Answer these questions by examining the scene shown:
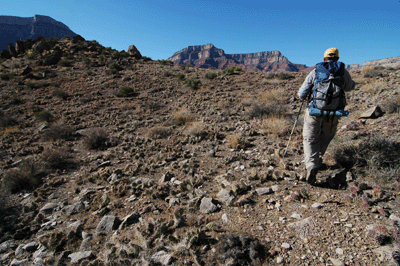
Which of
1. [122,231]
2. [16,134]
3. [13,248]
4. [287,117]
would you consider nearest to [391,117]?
[287,117]

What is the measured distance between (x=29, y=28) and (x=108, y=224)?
203809mm

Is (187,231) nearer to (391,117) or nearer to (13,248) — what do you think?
(13,248)

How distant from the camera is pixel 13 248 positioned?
3250mm

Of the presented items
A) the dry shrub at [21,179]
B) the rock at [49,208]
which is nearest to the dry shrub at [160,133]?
the dry shrub at [21,179]

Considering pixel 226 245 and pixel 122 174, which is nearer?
pixel 226 245

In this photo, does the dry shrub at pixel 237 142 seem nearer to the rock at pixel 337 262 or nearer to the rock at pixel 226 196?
the rock at pixel 226 196

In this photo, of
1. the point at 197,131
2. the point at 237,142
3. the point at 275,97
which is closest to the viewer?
the point at 237,142

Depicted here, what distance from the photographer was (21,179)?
5352 millimetres

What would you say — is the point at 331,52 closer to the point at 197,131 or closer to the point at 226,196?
the point at 226,196

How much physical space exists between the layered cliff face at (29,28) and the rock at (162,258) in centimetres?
17724

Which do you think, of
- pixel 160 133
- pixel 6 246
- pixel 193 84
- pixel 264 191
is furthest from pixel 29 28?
pixel 264 191

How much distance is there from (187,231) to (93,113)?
38.7ft

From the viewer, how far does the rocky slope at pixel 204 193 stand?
2400mm

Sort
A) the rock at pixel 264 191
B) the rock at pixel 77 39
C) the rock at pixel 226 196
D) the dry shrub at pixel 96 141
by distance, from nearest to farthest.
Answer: the rock at pixel 226 196 → the rock at pixel 264 191 → the dry shrub at pixel 96 141 → the rock at pixel 77 39
